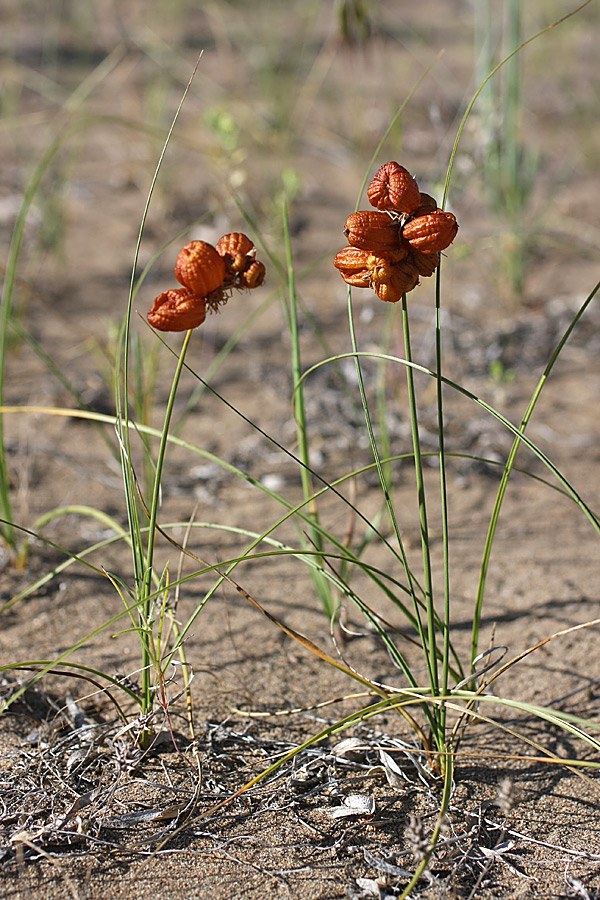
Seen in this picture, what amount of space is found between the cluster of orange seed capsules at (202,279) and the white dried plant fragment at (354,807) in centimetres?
71

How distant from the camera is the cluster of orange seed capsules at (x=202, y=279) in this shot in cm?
98

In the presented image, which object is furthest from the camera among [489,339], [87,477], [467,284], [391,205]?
[467,284]

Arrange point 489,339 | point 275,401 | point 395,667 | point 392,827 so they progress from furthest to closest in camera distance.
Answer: point 489,339
point 275,401
point 395,667
point 392,827

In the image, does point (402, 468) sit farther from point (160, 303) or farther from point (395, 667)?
point (160, 303)

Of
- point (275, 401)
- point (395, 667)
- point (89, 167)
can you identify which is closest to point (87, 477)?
point (275, 401)

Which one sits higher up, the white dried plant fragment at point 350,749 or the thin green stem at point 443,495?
the thin green stem at point 443,495

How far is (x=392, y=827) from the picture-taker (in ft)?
3.78

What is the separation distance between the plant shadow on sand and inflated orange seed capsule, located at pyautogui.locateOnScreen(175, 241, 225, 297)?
1.69ft

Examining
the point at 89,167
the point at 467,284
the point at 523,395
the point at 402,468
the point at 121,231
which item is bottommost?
the point at 402,468

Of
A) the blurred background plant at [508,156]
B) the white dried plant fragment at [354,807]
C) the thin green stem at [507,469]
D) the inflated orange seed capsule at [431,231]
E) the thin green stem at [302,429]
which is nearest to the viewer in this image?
the inflated orange seed capsule at [431,231]

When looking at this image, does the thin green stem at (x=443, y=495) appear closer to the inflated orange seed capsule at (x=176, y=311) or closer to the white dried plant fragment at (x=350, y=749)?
the white dried plant fragment at (x=350, y=749)

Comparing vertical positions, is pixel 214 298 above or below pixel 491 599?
above

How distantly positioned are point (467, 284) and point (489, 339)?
0.42 meters

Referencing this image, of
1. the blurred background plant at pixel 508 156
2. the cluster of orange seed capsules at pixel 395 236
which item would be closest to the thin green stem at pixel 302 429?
the cluster of orange seed capsules at pixel 395 236
